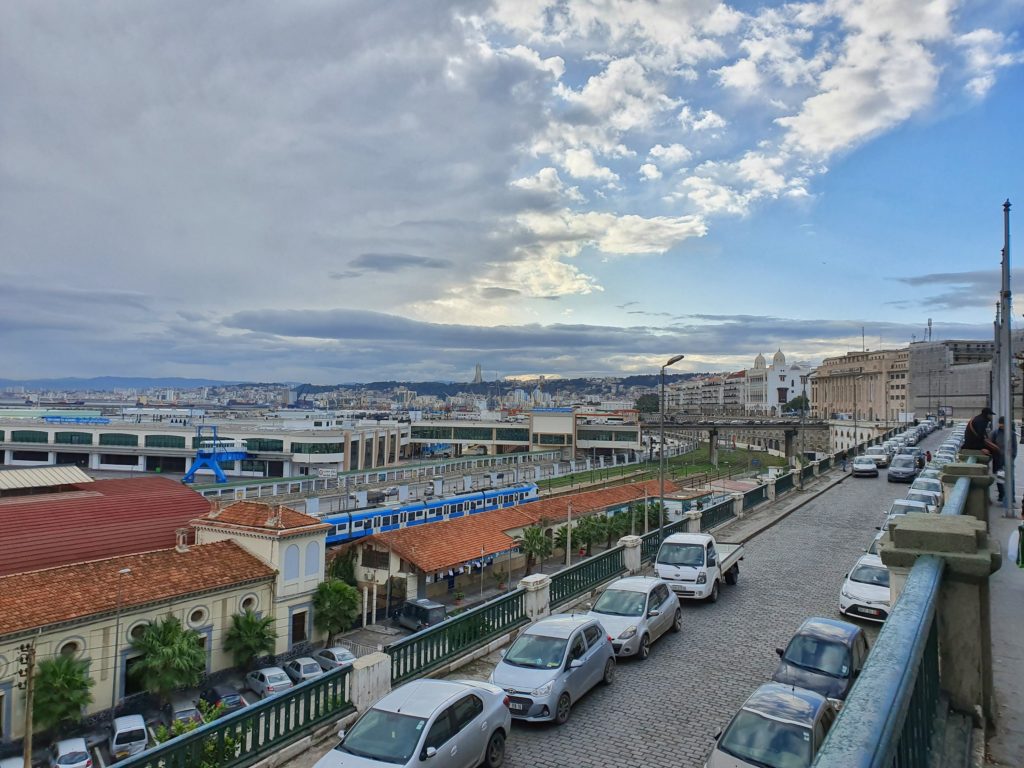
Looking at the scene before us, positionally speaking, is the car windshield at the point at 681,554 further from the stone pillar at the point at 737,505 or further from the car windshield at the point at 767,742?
the stone pillar at the point at 737,505

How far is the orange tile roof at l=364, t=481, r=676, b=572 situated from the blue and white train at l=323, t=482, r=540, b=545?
407 cm

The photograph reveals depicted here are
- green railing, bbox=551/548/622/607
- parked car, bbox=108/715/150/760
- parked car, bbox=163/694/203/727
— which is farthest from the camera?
parked car, bbox=163/694/203/727

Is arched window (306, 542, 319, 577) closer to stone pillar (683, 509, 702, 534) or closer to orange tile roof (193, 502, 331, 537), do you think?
orange tile roof (193, 502, 331, 537)

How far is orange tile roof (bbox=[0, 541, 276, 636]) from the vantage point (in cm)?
1929

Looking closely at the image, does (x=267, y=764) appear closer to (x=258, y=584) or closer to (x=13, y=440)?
(x=258, y=584)

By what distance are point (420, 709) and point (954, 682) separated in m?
5.17

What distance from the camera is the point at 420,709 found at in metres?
7.38

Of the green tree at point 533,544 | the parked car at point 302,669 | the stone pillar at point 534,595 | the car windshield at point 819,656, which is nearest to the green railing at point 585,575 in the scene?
the stone pillar at point 534,595

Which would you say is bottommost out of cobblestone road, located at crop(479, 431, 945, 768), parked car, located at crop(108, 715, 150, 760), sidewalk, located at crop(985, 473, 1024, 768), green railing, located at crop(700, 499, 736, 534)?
parked car, located at crop(108, 715, 150, 760)

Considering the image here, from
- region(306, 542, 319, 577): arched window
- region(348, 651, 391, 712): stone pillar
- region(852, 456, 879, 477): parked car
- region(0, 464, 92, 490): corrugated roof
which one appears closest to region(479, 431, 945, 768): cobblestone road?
region(348, 651, 391, 712): stone pillar

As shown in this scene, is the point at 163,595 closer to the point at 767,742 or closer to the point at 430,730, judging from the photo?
the point at 430,730

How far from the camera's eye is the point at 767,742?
703cm

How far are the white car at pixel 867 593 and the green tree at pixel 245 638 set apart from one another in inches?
761

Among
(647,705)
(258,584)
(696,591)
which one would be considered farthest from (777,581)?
(258,584)
